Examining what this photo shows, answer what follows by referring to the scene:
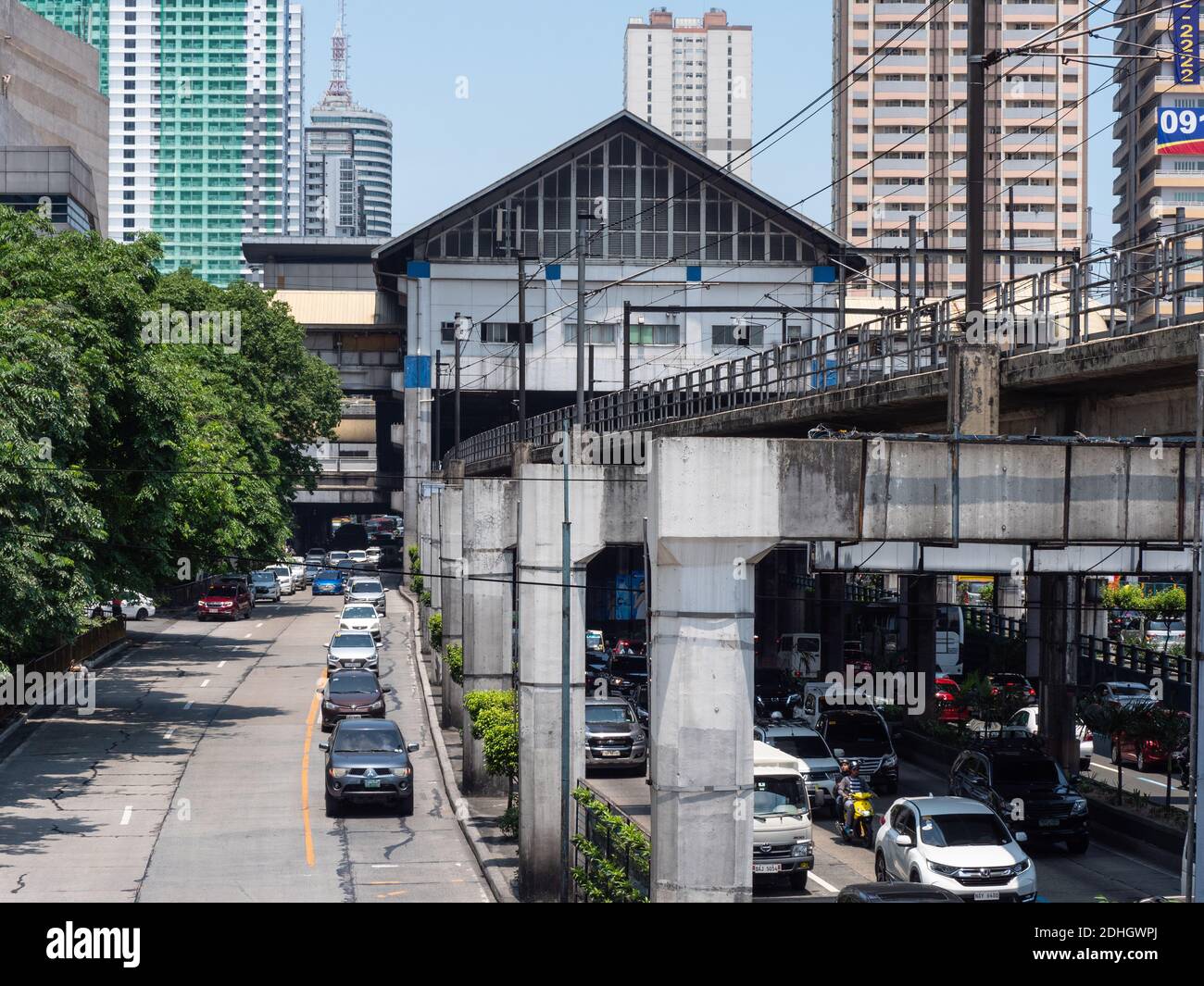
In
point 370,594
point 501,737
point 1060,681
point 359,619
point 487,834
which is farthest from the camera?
point 370,594

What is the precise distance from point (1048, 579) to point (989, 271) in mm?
121375

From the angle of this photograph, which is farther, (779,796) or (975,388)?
(779,796)

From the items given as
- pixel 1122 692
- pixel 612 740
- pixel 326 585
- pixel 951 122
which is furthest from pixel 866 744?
pixel 951 122

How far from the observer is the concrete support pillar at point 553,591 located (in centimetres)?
2578

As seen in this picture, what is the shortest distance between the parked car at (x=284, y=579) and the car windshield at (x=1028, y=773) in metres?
60.9

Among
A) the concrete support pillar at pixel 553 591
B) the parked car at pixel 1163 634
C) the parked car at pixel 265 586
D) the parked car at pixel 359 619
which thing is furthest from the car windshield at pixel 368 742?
the parked car at pixel 265 586

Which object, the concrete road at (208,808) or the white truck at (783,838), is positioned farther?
the white truck at (783,838)

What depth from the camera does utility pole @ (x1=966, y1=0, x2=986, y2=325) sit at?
20.9 metres

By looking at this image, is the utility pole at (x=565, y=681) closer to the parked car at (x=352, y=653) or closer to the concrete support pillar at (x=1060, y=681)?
the concrete support pillar at (x=1060, y=681)

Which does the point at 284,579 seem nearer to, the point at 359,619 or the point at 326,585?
the point at 326,585

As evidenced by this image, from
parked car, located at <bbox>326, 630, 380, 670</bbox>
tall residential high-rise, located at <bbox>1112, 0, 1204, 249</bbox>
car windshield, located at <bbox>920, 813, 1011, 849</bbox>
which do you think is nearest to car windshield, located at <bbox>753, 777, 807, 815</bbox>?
car windshield, located at <bbox>920, 813, 1011, 849</bbox>

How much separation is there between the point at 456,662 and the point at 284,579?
49065 mm

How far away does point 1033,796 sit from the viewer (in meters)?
29.0

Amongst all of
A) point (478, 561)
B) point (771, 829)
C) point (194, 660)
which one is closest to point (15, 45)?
point (194, 660)
